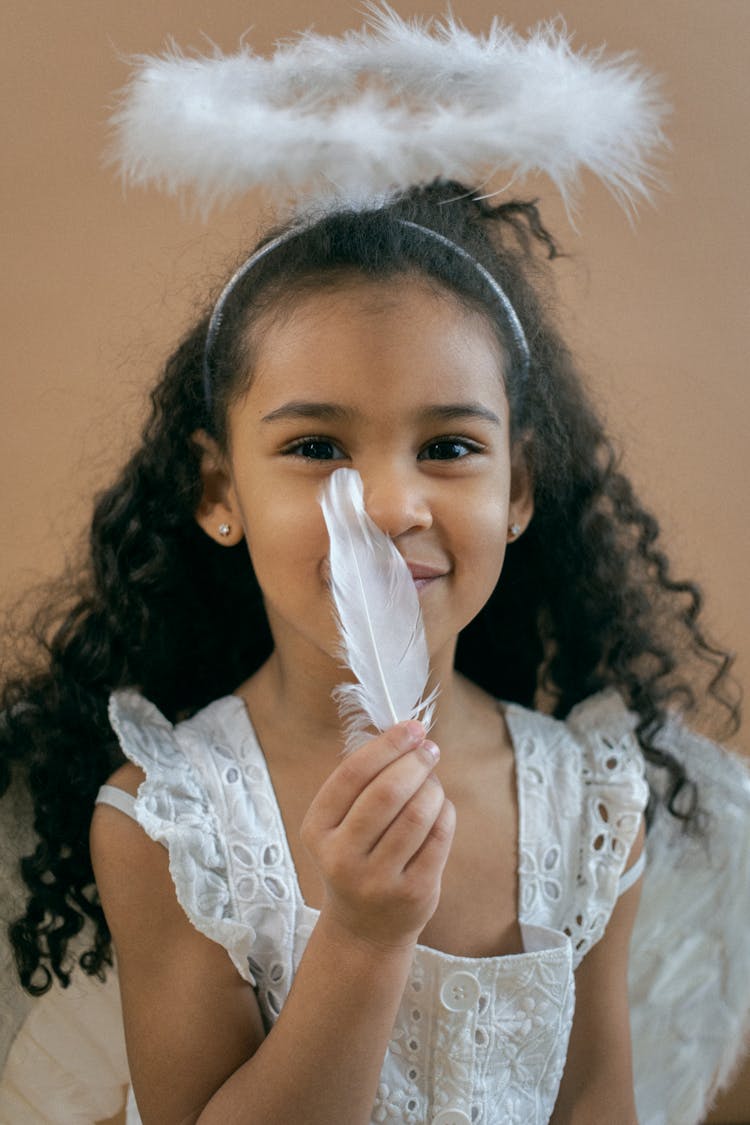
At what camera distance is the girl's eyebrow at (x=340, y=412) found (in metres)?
1.05

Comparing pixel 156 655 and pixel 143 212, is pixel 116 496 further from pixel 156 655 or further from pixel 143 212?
pixel 143 212

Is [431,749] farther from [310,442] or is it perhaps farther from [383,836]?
[310,442]

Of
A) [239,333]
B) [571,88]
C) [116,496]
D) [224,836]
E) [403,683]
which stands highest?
[571,88]

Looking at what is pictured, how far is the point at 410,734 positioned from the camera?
96 centimetres

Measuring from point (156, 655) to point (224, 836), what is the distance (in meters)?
0.23

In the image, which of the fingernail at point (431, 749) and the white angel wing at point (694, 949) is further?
the white angel wing at point (694, 949)

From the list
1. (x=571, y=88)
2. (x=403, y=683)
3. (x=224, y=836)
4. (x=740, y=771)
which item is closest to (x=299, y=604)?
(x=403, y=683)

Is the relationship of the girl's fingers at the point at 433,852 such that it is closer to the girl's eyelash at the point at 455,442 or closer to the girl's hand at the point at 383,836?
the girl's hand at the point at 383,836

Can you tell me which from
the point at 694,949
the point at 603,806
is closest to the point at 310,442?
the point at 603,806

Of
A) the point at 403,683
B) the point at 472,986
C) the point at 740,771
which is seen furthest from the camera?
the point at 740,771

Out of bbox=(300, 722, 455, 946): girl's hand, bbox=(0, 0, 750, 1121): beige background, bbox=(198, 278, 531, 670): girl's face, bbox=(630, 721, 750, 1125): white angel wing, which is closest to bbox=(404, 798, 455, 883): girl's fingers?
bbox=(300, 722, 455, 946): girl's hand

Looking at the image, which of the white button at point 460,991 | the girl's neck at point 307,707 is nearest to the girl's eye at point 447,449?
the girl's neck at point 307,707

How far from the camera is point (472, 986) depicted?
1.15 metres

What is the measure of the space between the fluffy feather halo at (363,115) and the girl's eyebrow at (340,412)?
179 mm
